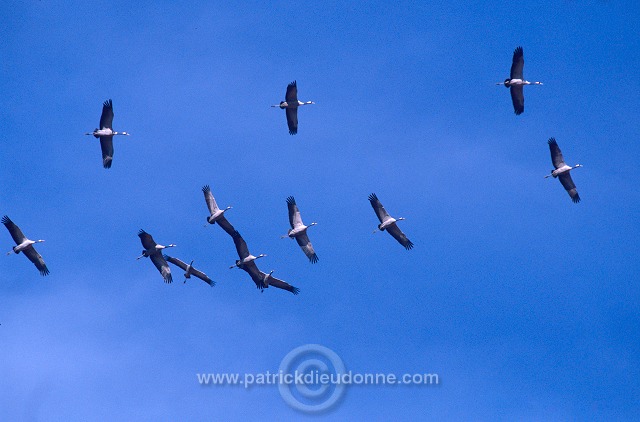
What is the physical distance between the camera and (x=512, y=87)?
5866 centimetres

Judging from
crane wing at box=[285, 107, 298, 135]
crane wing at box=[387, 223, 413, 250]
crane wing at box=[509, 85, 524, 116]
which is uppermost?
crane wing at box=[509, 85, 524, 116]

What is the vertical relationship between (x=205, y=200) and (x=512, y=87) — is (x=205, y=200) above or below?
below

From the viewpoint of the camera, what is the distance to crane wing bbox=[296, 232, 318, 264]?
59.5 m

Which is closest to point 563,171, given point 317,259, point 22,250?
point 317,259

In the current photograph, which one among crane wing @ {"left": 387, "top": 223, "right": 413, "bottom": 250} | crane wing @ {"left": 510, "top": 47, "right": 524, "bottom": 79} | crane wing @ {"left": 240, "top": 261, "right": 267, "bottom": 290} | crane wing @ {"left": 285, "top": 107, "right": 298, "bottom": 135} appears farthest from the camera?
crane wing @ {"left": 240, "top": 261, "right": 267, "bottom": 290}

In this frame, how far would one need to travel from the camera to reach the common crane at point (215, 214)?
59.7 metres

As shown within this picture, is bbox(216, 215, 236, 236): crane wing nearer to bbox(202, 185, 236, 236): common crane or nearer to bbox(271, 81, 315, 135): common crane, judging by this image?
bbox(202, 185, 236, 236): common crane

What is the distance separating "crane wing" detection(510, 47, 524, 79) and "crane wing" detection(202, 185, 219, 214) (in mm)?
16145

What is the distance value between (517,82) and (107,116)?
802 inches

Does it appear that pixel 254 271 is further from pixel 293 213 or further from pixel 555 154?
pixel 555 154

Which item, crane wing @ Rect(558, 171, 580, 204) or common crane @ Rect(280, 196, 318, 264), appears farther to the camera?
crane wing @ Rect(558, 171, 580, 204)

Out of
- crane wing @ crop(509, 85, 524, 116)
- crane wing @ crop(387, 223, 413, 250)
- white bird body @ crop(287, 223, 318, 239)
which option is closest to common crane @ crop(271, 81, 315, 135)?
white bird body @ crop(287, 223, 318, 239)

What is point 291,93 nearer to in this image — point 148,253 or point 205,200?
point 205,200

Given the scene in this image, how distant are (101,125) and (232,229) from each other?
8.35 m
